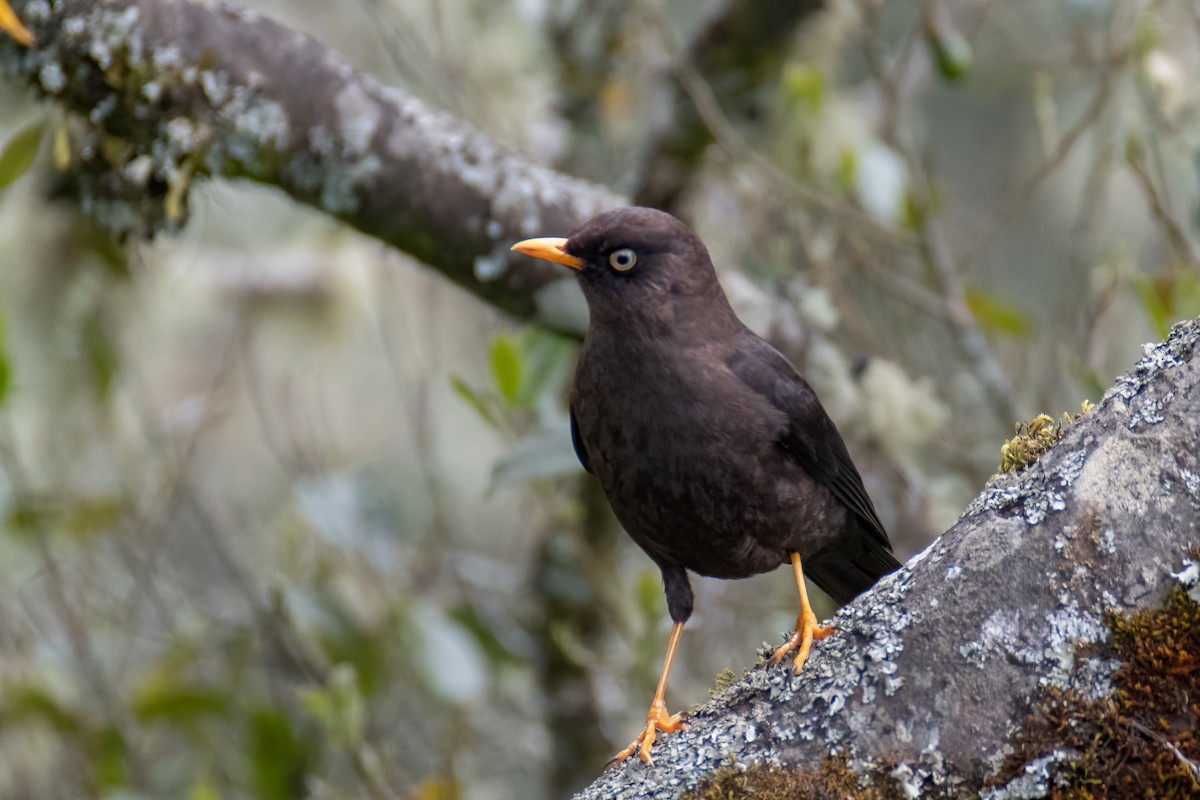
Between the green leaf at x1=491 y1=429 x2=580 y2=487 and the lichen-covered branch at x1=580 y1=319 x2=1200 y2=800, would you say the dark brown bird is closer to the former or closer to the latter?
the green leaf at x1=491 y1=429 x2=580 y2=487

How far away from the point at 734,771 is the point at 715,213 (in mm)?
5548

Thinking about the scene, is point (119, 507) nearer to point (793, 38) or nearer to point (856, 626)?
point (793, 38)

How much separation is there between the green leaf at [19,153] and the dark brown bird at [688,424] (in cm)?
164

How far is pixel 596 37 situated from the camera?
676 cm

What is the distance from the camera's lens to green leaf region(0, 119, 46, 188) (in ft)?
12.9

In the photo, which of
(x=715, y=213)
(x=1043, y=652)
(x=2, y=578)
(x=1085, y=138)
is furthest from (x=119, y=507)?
(x=1085, y=138)

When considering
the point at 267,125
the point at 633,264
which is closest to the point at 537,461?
the point at 633,264

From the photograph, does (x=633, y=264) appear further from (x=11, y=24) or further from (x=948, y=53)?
(x=948, y=53)

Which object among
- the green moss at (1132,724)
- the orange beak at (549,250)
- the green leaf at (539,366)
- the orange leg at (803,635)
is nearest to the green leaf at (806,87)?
the green leaf at (539,366)

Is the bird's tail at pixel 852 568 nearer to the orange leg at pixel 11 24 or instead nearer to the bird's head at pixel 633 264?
the bird's head at pixel 633 264

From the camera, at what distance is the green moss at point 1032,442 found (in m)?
2.43

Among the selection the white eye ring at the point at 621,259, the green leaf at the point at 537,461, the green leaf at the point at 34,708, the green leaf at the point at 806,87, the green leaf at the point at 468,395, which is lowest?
the green leaf at the point at 34,708

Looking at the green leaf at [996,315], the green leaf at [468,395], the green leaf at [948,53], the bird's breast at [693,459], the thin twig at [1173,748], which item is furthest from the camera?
the green leaf at [996,315]

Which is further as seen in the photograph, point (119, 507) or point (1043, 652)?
point (119, 507)
